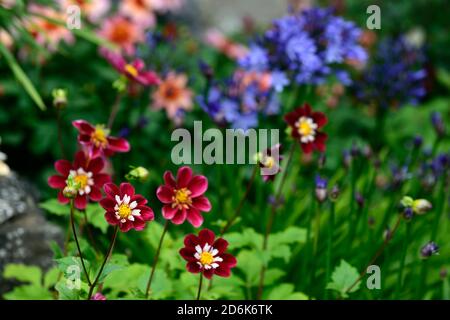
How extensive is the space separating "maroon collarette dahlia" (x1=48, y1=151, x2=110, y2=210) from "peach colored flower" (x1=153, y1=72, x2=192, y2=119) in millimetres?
1516

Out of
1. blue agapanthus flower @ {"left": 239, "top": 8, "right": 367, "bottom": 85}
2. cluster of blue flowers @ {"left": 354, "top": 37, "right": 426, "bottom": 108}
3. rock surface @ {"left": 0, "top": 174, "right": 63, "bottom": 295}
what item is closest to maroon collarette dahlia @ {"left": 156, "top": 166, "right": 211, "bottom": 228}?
rock surface @ {"left": 0, "top": 174, "right": 63, "bottom": 295}

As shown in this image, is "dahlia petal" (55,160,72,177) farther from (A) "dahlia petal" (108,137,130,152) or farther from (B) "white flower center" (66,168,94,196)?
(A) "dahlia petal" (108,137,130,152)

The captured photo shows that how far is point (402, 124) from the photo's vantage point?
162 inches

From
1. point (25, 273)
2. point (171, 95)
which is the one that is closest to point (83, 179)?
point (25, 273)

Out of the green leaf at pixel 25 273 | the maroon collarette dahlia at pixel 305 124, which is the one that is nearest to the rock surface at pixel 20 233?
the green leaf at pixel 25 273

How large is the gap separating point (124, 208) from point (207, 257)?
239 mm

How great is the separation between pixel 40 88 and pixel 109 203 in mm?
1811

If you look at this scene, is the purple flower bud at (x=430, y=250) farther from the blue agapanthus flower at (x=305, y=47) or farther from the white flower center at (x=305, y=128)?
the blue agapanthus flower at (x=305, y=47)

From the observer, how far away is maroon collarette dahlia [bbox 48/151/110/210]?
1785 mm

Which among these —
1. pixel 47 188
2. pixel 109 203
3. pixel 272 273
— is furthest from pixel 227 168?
pixel 109 203

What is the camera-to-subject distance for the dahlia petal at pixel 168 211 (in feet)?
5.45

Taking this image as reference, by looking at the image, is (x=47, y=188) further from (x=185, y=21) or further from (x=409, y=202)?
(x=185, y=21)

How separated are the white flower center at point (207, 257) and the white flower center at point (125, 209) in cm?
18
